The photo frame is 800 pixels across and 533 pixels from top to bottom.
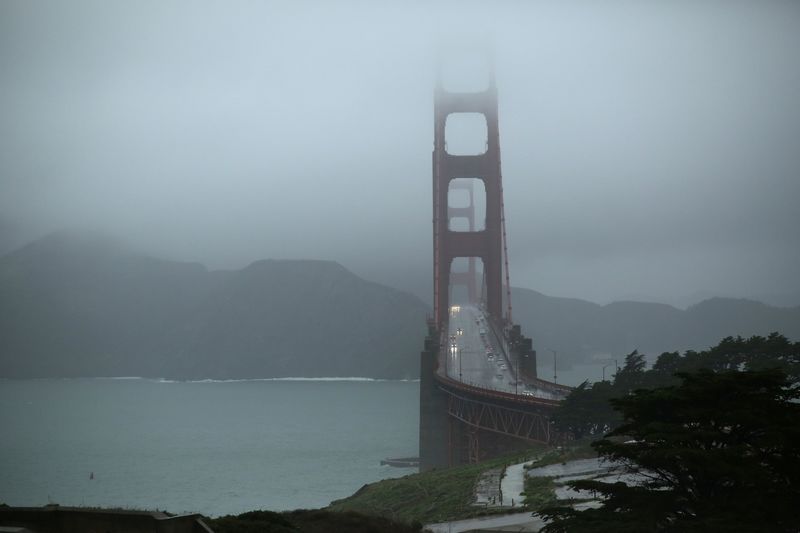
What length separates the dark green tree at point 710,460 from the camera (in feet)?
52.2

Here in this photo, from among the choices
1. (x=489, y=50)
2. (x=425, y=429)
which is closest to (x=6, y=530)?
(x=425, y=429)

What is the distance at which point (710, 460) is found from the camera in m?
16.0

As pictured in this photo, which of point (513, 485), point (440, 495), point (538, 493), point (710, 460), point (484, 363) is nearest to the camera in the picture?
point (710, 460)

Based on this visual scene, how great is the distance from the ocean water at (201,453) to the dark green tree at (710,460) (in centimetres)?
5071

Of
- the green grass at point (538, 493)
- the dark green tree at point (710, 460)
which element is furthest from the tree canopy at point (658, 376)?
the dark green tree at point (710, 460)

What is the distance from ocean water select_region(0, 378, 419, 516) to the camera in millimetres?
73875

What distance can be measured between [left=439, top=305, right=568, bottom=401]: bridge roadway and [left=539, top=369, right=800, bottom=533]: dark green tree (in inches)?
1416

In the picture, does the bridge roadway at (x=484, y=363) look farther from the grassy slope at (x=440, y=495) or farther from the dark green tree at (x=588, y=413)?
the grassy slope at (x=440, y=495)

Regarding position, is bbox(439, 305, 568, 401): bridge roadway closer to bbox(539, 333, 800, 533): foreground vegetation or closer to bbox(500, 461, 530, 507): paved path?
bbox(500, 461, 530, 507): paved path

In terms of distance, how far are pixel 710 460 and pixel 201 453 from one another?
9120 centimetres

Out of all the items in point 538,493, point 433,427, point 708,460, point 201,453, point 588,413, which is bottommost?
point 201,453

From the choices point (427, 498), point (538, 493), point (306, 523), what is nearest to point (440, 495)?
point (427, 498)

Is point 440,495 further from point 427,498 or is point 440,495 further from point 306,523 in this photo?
point 306,523

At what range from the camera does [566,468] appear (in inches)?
1464
